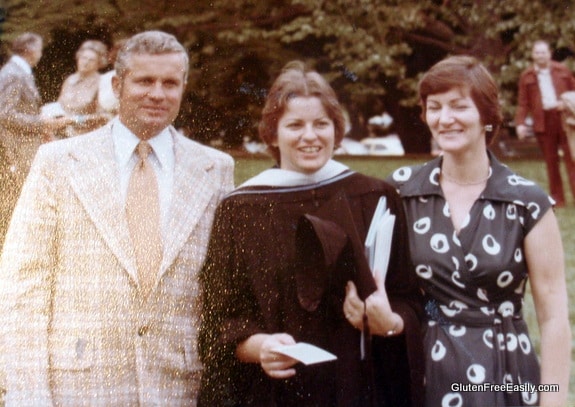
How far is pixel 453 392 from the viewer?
5.12 feet

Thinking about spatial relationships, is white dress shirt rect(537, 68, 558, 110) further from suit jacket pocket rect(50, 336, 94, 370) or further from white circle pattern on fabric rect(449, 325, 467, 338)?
suit jacket pocket rect(50, 336, 94, 370)

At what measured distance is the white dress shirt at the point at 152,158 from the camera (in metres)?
1.59

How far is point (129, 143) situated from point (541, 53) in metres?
0.94

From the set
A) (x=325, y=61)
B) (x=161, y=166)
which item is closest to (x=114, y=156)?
(x=161, y=166)

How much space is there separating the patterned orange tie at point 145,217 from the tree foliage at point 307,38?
126mm

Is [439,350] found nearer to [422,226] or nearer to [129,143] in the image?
[422,226]

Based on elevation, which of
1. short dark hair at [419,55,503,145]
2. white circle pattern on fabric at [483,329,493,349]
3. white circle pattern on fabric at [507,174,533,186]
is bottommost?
white circle pattern on fabric at [483,329,493,349]

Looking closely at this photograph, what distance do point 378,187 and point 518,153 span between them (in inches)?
22.9

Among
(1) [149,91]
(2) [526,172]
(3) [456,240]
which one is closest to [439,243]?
(3) [456,240]

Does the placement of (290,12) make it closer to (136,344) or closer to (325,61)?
(325,61)

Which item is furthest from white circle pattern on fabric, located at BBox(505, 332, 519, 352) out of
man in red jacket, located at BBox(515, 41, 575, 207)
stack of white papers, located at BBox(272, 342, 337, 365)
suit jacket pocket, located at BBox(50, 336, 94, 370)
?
suit jacket pocket, located at BBox(50, 336, 94, 370)

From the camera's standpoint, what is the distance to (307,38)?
1733 millimetres

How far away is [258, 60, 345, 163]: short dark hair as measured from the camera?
5.09 feet

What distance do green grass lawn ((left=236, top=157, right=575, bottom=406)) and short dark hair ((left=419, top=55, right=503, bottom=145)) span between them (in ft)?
0.56
